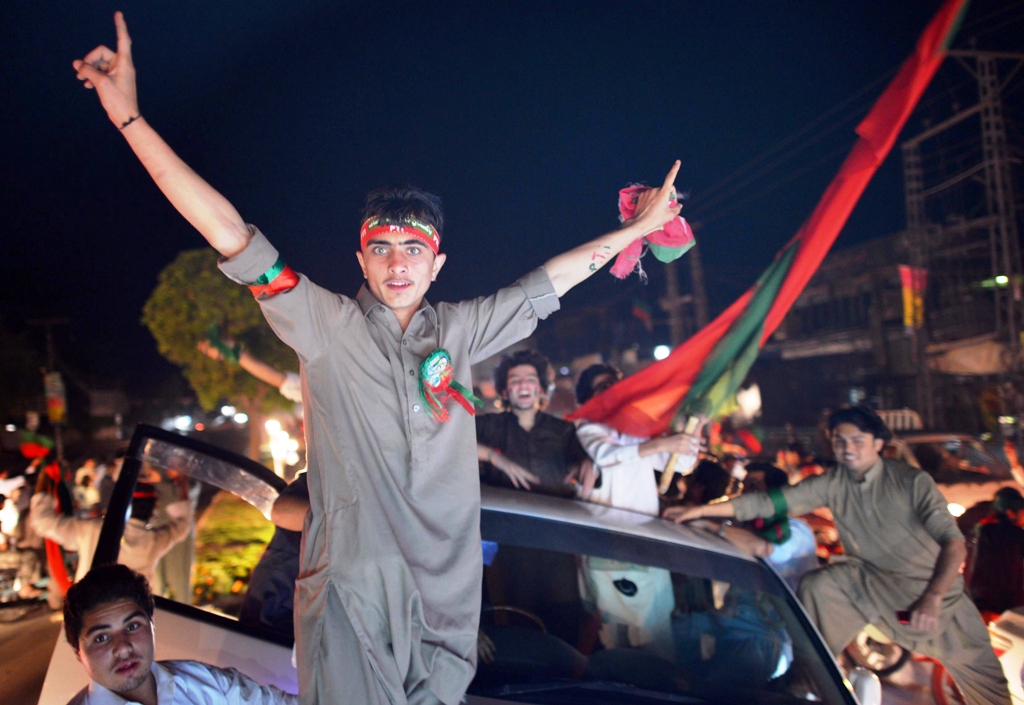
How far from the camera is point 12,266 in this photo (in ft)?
65.6

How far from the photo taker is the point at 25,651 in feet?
15.5

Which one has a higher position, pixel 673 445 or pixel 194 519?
pixel 673 445

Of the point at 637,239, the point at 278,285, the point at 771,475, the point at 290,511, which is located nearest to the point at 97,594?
the point at 290,511

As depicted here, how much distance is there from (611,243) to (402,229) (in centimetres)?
65

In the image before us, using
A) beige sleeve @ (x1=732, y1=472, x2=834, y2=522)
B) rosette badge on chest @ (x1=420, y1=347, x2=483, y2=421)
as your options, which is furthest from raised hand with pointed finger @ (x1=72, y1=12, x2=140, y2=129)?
beige sleeve @ (x1=732, y1=472, x2=834, y2=522)

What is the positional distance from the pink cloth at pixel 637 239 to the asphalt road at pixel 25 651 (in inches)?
93.8

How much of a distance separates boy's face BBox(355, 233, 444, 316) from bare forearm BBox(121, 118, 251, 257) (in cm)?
40

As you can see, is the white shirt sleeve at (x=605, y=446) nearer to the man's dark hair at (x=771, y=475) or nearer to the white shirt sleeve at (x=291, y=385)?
the man's dark hair at (x=771, y=475)

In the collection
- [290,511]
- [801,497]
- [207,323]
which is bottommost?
[801,497]

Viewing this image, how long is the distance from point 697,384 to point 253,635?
2267 millimetres

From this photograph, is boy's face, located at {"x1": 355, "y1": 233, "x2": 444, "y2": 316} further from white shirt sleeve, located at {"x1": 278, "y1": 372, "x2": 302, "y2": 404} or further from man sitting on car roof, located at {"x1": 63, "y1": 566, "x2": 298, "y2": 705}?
white shirt sleeve, located at {"x1": 278, "y1": 372, "x2": 302, "y2": 404}

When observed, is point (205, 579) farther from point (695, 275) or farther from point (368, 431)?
point (695, 275)

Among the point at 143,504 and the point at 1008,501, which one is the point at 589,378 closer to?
the point at 143,504

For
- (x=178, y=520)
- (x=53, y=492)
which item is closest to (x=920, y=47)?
(x=178, y=520)
